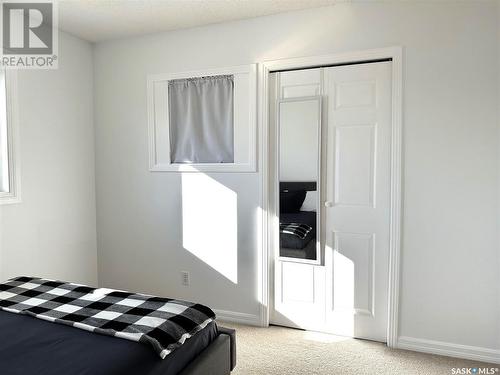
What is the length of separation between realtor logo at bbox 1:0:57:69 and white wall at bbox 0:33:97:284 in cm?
8

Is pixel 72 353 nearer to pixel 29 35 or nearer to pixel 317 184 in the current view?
pixel 317 184

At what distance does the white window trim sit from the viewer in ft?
9.79

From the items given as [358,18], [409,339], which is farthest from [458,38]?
[409,339]

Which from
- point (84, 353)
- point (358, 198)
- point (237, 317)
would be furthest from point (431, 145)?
point (84, 353)

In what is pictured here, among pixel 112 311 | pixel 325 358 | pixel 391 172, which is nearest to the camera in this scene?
pixel 112 311

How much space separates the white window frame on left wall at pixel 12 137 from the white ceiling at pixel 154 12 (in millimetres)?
662

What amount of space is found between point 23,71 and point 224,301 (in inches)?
96.6

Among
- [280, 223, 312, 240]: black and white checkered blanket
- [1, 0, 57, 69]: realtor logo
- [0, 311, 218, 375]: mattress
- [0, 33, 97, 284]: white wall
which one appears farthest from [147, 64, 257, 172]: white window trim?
[0, 311, 218, 375]: mattress

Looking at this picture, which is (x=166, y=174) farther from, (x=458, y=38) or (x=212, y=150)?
(x=458, y=38)

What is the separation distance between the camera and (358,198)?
276 centimetres

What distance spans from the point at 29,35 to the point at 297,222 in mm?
2592

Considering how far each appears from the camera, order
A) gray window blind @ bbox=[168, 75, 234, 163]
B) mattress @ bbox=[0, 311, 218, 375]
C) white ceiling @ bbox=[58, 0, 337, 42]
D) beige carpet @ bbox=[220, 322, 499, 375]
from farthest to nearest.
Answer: gray window blind @ bbox=[168, 75, 234, 163] < white ceiling @ bbox=[58, 0, 337, 42] < beige carpet @ bbox=[220, 322, 499, 375] < mattress @ bbox=[0, 311, 218, 375]

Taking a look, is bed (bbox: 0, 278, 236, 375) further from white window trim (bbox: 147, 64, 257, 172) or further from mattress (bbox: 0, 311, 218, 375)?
white window trim (bbox: 147, 64, 257, 172)

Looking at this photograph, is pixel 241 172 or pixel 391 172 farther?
pixel 241 172
